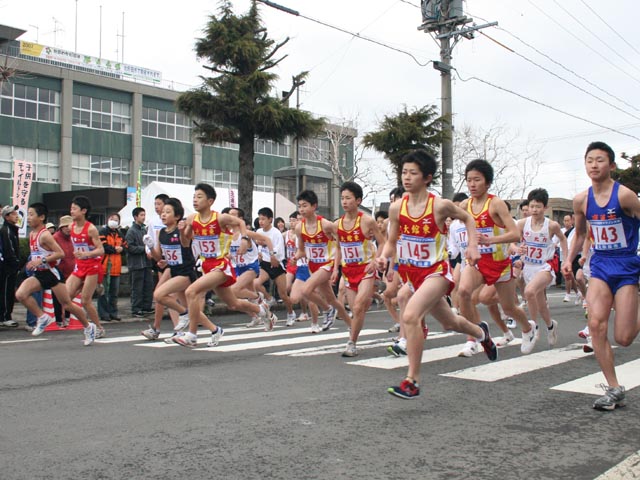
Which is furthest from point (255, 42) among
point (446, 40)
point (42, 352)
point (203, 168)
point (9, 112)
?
point (203, 168)

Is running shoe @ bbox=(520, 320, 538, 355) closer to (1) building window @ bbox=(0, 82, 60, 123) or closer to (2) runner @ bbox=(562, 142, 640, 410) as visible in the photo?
(2) runner @ bbox=(562, 142, 640, 410)

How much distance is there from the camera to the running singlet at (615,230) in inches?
232

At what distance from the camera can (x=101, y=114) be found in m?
52.8

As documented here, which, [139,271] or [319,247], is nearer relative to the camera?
[319,247]

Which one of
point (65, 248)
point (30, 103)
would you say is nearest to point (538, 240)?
point (65, 248)

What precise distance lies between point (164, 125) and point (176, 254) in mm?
49122

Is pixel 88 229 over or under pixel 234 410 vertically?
over

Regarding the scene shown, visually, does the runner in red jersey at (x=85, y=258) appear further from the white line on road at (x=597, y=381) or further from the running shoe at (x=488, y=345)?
the white line on road at (x=597, y=381)

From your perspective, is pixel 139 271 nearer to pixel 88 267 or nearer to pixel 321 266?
pixel 88 267

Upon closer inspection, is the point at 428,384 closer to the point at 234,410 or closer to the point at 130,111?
the point at 234,410

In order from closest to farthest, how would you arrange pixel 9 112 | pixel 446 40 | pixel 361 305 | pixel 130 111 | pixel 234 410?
pixel 234 410, pixel 361 305, pixel 446 40, pixel 9 112, pixel 130 111

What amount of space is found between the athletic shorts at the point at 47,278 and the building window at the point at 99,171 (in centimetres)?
4318

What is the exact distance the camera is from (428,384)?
271 inches

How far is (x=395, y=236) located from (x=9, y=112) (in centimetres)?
4654
